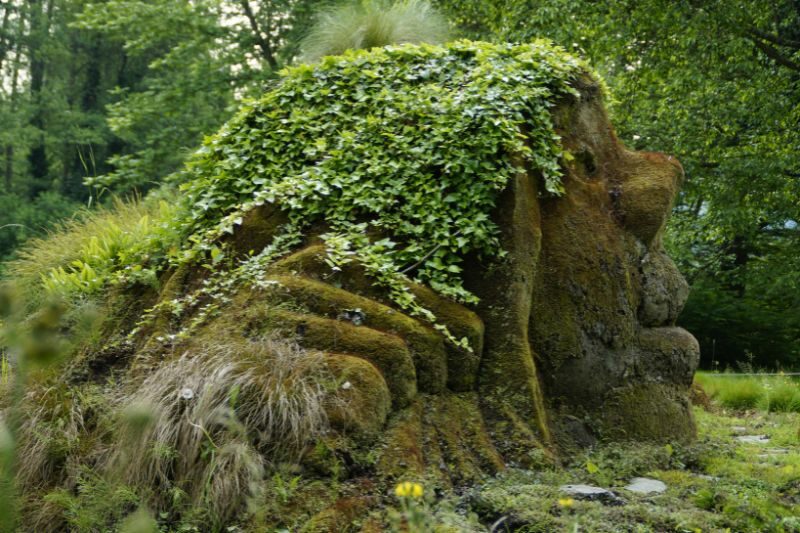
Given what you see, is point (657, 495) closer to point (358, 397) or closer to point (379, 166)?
point (358, 397)

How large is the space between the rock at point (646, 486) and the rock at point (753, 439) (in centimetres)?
220

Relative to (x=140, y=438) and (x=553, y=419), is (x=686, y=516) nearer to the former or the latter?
(x=553, y=419)

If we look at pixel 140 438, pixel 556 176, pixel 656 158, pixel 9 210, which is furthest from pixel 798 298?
pixel 9 210

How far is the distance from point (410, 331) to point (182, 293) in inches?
63.8

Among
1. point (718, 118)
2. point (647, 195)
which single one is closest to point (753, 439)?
point (647, 195)

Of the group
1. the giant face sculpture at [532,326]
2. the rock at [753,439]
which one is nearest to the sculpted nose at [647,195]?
the giant face sculpture at [532,326]

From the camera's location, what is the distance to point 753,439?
6.89 meters

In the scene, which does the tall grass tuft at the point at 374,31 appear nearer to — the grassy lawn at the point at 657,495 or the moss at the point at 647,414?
the moss at the point at 647,414

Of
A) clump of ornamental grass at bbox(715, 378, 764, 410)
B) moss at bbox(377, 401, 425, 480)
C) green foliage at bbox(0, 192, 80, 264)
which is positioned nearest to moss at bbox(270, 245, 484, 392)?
moss at bbox(377, 401, 425, 480)

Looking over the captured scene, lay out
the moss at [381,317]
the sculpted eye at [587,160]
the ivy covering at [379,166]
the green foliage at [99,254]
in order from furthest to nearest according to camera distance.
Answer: the sculpted eye at [587,160] < the green foliage at [99,254] < the ivy covering at [379,166] < the moss at [381,317]

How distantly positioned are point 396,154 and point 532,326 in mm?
1566

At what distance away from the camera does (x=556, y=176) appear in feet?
19.2

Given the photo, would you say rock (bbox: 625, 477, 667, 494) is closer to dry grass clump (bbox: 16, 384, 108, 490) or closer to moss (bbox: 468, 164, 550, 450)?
moss (bbox: 468, 164, 550, 450)

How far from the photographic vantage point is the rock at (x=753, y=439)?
671cm
